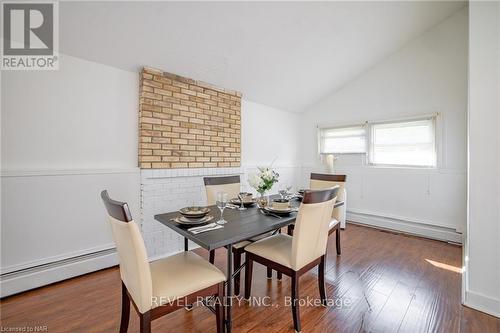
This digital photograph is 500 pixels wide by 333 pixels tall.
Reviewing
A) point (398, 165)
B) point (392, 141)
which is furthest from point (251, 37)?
point (398, 165)

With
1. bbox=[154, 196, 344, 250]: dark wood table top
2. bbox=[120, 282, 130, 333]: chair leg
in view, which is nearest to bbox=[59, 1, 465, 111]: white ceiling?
bbox=[154, 196, 344, 250]: dark wood table top

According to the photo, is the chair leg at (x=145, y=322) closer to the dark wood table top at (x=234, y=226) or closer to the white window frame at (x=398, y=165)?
the dark wood table top at (x=234, y=226)

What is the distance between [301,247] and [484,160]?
5.52 ft

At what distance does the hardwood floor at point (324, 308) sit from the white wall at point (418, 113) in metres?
1.08

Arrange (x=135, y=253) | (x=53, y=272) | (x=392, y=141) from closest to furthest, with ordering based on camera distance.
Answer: (x=135, y=253), (x=53, y=272), (x=392, y=141)

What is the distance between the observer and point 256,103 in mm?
4031

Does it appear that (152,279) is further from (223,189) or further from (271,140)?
(271,140)

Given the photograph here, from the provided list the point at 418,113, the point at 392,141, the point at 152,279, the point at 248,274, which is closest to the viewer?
the point at 152,279

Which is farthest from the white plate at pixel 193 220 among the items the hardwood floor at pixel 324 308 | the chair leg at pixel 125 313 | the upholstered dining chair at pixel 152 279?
the hardwood floor at pixel 324 308

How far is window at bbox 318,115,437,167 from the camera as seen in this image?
137 inches

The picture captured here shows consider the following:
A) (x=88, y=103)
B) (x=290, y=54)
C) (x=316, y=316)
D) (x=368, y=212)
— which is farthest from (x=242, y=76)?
(x=368, y=212)

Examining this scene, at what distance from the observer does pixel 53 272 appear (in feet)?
6.70

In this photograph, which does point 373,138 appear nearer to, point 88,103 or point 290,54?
point 290,54

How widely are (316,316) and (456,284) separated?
1.52 m
